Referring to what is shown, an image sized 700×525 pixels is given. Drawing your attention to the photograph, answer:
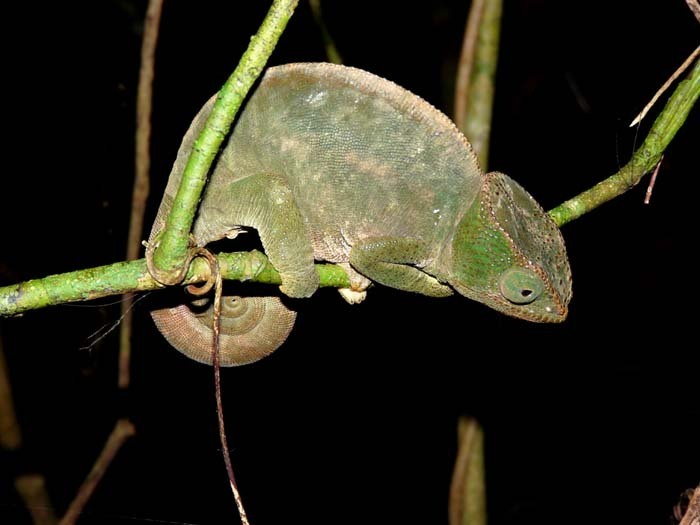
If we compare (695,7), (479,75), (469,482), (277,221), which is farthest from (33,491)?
(695,7)

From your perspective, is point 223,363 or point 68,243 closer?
point 223,363

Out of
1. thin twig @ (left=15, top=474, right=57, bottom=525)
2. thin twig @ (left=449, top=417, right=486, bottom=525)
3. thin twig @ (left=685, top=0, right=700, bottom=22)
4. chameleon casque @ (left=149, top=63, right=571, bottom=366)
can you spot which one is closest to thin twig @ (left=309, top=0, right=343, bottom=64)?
chameleon casque @ (left=149, top=63, right=571, bottom=366)

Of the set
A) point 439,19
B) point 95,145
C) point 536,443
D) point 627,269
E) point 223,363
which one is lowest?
point 536,443

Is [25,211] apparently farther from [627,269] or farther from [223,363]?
[627,269]

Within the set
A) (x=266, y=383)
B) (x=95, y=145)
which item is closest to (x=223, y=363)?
(x=266, y=383)

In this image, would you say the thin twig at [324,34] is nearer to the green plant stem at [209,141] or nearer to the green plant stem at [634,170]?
the green plant stem at [634,170]

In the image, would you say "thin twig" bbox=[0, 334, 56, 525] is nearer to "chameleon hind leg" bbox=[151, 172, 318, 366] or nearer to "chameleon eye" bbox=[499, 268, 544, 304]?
"chameleon hind leg" bbox=[151, 172, 318, 366]
